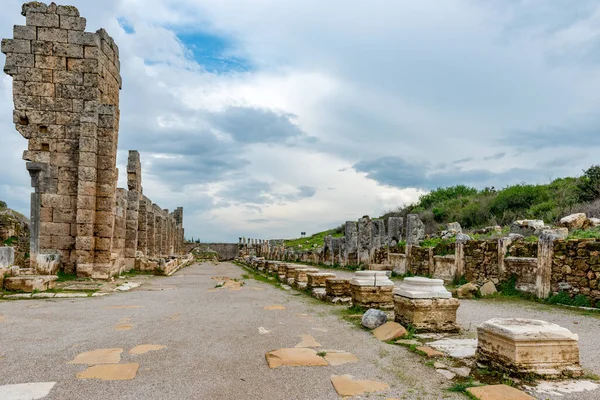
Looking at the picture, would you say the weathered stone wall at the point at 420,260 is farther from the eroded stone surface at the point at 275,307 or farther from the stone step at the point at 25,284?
the stone step at the point at 25,284

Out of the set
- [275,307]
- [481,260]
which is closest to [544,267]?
[481,260]

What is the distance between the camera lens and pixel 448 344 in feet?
17.5

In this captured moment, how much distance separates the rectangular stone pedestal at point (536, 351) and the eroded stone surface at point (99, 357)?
383 cm

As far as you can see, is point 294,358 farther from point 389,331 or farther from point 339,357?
point 389,331

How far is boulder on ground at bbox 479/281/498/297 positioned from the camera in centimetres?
1057

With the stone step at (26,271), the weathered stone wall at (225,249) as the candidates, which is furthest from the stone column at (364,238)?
the weathered stone wall at (225,249)

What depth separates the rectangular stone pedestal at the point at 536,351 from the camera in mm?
4055

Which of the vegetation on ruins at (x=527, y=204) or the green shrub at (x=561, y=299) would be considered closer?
the green shrub at (x=561, y=299)

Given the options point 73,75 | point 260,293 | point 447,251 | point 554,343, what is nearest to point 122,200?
point 73,75

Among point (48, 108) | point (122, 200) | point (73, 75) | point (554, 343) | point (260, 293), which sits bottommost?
point (260, 293)

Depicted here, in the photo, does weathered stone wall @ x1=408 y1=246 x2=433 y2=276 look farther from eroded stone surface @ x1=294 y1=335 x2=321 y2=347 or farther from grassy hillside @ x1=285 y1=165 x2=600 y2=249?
eroded stone surface @ x1=294 y1=335 x2=321 y2=347

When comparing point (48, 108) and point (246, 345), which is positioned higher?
point (48, 108)

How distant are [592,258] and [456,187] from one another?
31482 mm

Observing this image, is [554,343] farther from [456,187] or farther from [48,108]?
[456,187]
